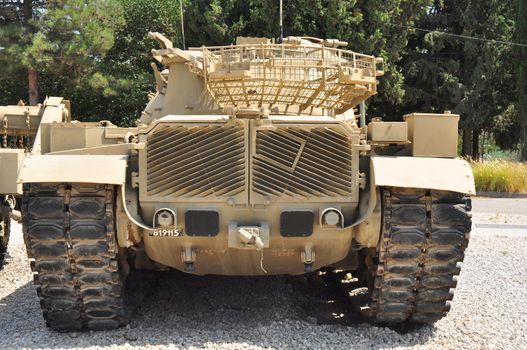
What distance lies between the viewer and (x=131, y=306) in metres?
6.18

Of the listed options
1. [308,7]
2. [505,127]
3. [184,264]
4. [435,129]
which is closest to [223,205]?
[184,264]

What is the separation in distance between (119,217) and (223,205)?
805 millimetres

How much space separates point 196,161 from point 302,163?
2.68 feet

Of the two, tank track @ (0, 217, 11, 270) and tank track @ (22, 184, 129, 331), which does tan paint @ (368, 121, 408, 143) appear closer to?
tank track @ (22, 184, 129, 331)

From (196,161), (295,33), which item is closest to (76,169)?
(196,161)

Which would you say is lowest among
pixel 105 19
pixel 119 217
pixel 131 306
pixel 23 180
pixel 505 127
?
pixel 505 127

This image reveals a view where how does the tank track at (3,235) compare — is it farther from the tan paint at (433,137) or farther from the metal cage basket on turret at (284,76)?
the tan paint at (433,137)

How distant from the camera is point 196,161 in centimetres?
539

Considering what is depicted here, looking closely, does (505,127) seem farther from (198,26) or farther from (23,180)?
(23,180)

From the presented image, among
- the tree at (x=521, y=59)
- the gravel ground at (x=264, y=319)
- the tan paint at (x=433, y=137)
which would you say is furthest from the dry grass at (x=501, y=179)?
the tan paint at (x=433, y=137)

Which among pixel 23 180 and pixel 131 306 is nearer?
pixel 23 180

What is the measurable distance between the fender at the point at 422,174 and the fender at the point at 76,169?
1931 mm

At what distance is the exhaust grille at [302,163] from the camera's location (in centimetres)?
538

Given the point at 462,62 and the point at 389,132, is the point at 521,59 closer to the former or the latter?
the point at 462,62
